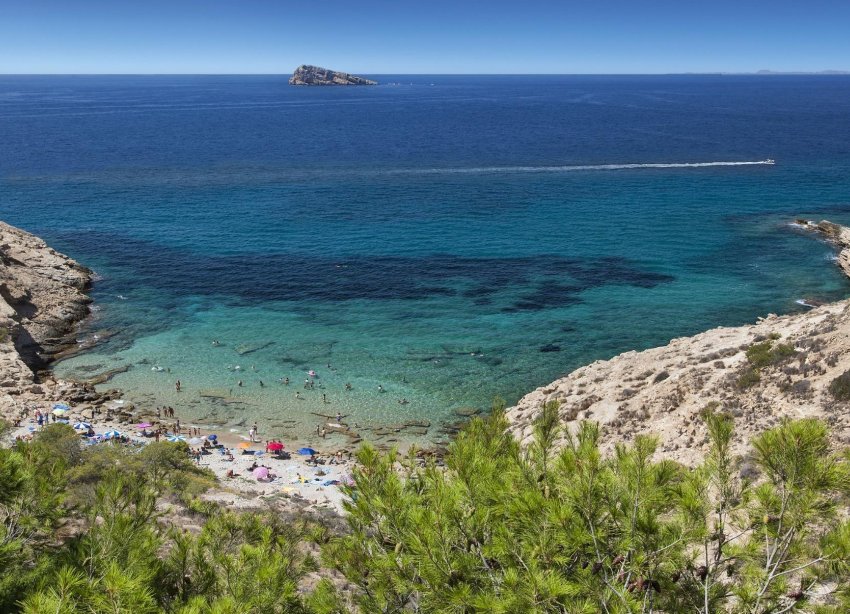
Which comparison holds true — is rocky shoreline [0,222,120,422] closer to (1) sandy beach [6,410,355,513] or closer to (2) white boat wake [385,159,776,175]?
(1) sandy beach [6,410,355,513]

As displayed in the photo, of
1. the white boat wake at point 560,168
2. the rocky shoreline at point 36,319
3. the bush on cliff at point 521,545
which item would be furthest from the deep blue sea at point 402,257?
the bush on cliff at point 521,545

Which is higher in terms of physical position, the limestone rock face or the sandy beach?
the limestone rock face

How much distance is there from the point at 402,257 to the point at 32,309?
1192 inches

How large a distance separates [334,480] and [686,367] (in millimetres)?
17384

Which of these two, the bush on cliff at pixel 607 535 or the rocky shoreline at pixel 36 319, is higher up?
the bush on cliff at pixel 607 535

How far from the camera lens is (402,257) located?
5872 cm

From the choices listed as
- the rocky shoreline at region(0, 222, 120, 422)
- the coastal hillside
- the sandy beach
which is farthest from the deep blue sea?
the coastal hillside

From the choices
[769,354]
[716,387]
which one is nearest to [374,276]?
[716,387]

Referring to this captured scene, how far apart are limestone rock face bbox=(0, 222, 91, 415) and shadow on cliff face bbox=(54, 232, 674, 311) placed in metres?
4.21

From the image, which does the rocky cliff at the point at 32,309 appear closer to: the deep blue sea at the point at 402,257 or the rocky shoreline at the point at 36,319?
the rocky shoreline at the point at 36,319

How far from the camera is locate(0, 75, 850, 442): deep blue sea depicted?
127 feet

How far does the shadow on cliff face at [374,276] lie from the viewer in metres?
50.0

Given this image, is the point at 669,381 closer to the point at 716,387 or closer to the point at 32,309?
the point at 716,387

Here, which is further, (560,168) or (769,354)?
(560,168)
